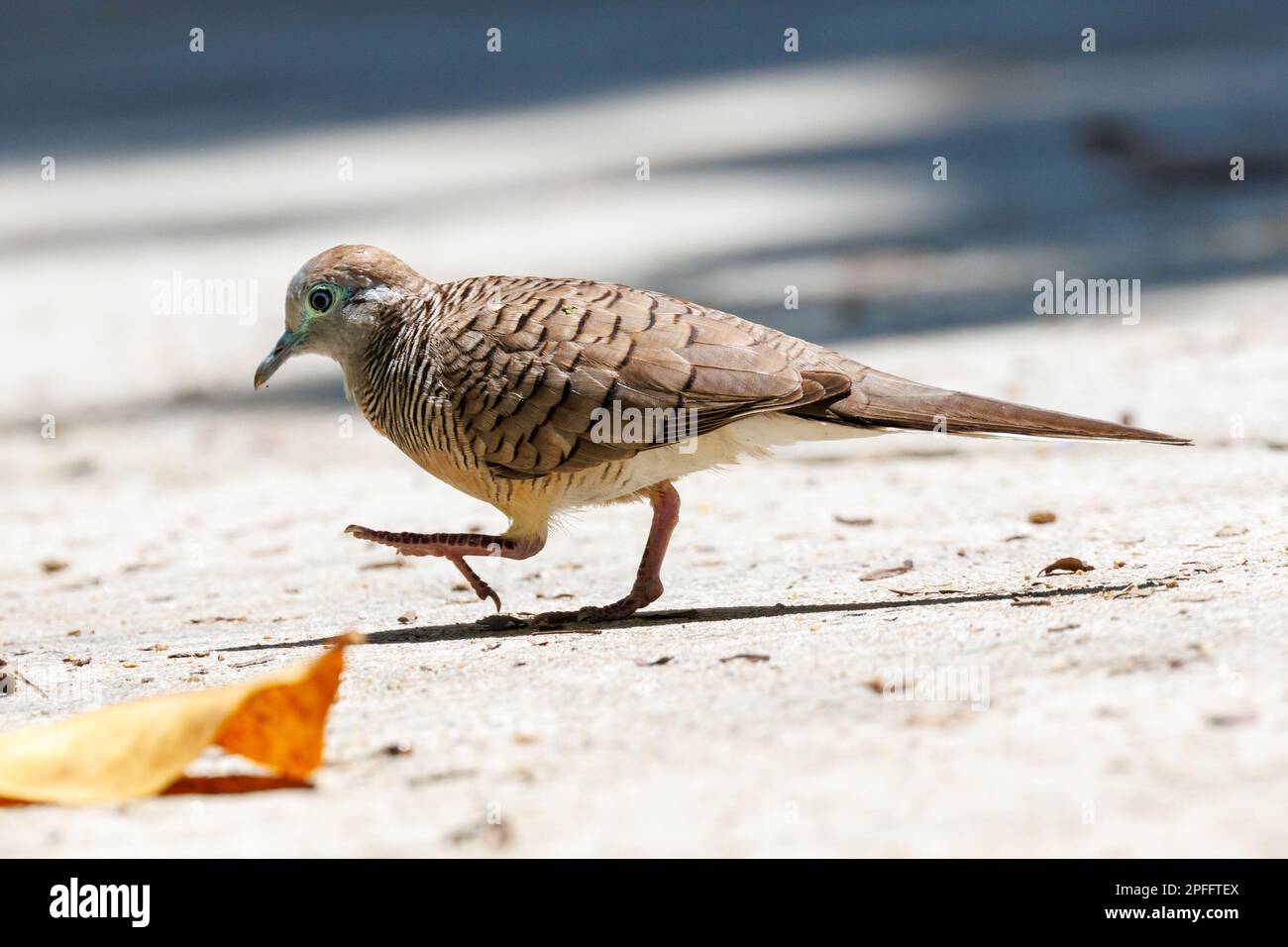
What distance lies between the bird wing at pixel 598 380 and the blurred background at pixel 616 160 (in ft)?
12.7

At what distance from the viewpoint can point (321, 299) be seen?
4840 mm

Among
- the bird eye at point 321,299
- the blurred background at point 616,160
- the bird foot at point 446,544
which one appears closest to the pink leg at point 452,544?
the bird foot at point 446,544

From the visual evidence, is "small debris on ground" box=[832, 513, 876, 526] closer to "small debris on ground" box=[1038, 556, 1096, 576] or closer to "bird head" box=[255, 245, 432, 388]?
"small debris on ground" box=[1038, 556, 1096, 576]

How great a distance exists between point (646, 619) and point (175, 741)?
180 cm

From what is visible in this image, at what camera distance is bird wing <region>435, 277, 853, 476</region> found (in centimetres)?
426

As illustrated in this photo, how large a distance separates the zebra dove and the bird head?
0.31 ft

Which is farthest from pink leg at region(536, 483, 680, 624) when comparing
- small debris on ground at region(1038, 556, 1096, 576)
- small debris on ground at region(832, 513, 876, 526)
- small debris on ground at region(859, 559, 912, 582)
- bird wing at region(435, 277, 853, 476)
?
small debris on ground at region(1038, 556, 1096, 576)

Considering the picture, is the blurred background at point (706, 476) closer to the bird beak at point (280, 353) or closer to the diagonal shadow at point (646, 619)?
the diagonal shadow at point (646, 619)

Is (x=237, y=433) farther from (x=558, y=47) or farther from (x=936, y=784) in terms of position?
(x=558, y=47)

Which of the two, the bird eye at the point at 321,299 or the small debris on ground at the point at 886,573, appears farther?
the bird eye at the point at 321,299

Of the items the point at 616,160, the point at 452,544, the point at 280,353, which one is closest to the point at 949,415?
the point at 452,544

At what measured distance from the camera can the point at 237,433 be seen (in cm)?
775

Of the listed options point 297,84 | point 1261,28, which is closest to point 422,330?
point 297,84

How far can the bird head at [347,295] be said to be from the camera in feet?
15.7
